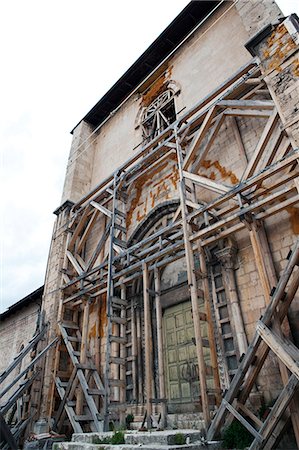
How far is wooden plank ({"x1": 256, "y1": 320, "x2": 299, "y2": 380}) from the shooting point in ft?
12.4

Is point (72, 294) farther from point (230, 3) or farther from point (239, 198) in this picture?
point (230, 3)

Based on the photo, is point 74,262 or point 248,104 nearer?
point 248,104

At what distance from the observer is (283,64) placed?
19.3 feet

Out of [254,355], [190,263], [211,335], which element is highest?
[190,263]

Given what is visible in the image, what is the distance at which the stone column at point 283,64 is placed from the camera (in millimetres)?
5368

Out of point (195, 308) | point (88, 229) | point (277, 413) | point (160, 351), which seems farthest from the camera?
point (88, 229)

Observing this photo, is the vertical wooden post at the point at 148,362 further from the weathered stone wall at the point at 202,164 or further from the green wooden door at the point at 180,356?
the weathered stone wall at the point at 202,164

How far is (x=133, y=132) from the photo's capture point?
1180 cm

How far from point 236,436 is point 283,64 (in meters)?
6.23

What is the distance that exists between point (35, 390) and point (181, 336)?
446cm

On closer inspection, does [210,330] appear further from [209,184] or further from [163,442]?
[209,184]

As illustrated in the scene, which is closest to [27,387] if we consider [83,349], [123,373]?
[83,349]

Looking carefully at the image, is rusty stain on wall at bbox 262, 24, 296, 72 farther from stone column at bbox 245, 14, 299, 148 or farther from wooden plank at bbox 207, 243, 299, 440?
wooden plank at bbox 207, 243, 299, 440

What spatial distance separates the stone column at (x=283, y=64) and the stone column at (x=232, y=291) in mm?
2287
